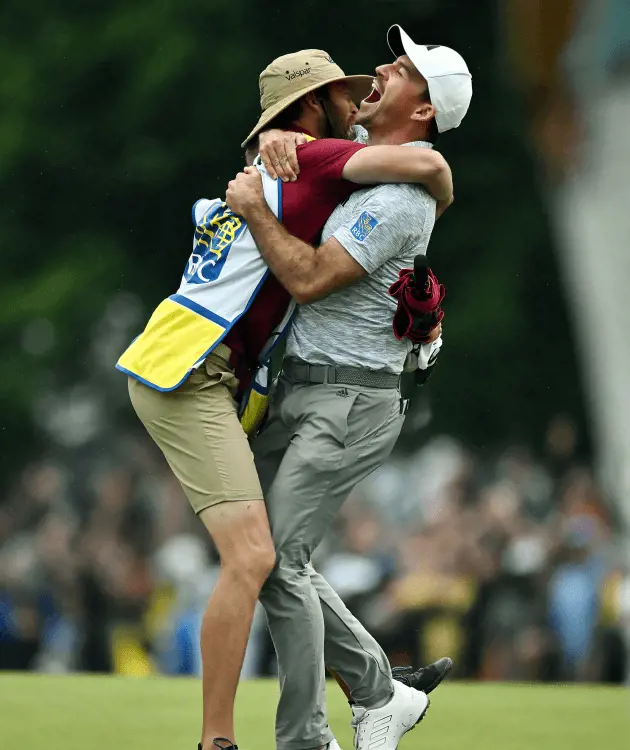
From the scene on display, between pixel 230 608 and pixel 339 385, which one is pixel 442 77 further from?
pixel 230 608

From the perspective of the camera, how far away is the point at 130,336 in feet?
46.9

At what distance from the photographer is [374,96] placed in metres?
5.83

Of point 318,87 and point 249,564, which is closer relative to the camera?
point 249,564

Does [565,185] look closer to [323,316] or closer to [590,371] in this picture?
[590,371]

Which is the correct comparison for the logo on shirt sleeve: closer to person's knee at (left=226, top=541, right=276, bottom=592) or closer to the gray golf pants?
the gray golf pants

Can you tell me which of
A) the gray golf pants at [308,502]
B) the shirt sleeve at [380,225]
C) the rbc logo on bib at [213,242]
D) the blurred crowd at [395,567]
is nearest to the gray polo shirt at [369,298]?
the shirt sleeve at [380,225]

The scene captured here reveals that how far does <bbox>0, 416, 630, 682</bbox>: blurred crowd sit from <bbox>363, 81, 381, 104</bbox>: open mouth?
5634 millimetres

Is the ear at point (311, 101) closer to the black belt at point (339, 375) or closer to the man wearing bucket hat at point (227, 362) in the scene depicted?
the man wearing bucket hat at point (227, 362)

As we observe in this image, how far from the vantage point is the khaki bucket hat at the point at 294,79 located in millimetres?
5801

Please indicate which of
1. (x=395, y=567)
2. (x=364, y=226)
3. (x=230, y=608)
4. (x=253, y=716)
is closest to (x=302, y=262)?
(x=364, y=226)

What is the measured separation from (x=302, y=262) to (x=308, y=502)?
0.80 metres

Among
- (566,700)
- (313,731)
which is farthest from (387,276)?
(566,700)

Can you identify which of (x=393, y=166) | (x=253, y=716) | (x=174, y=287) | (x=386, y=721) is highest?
(x=393, y=166)

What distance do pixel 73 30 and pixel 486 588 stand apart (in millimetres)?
6200
